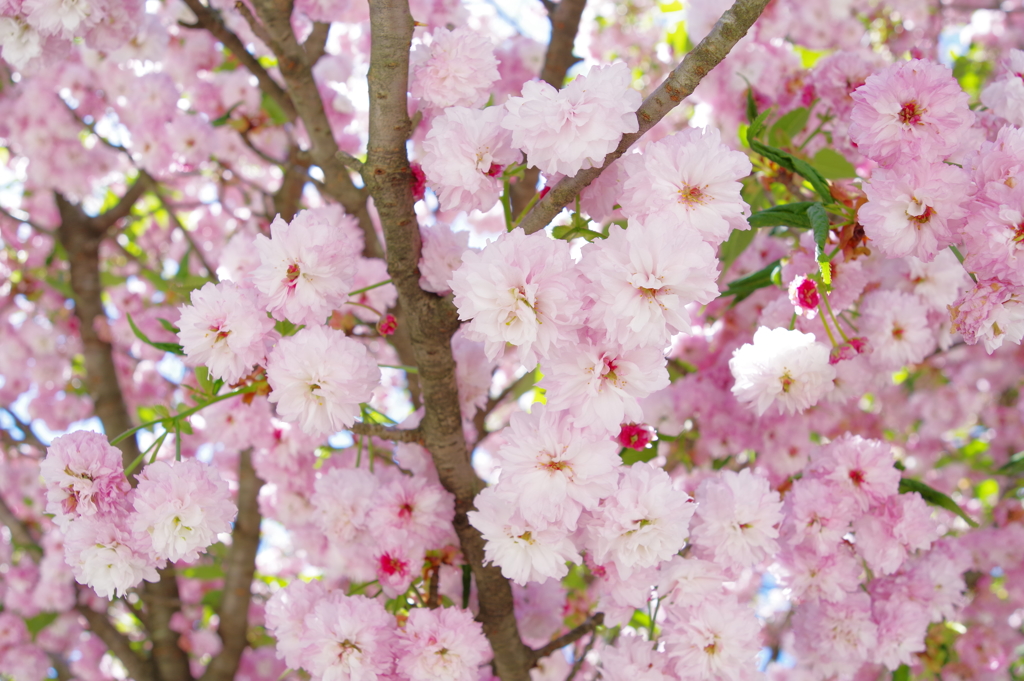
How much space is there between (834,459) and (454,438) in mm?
612

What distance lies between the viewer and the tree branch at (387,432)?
1.08 meters

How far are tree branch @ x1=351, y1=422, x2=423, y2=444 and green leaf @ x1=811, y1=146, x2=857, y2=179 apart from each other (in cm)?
102

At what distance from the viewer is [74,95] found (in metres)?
2.57

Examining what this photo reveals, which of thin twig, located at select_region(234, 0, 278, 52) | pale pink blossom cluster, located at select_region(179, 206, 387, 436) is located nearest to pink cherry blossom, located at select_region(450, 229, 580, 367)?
pale pink blossom cluster, located at select_region(179, 206, 387, 436)

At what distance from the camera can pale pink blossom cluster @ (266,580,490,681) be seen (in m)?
1.05

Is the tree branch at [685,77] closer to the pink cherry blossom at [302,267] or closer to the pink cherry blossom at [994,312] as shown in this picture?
the pink cherry blossom at [302,267]

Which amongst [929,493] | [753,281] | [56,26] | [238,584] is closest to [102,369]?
[238,584]

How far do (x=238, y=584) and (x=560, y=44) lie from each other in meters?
1.79

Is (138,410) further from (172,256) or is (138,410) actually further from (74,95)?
(74,95)

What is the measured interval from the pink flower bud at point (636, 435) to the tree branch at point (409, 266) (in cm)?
25

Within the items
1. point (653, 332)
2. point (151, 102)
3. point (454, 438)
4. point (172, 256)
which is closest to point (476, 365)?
point (454, 438)

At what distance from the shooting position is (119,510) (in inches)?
38.9

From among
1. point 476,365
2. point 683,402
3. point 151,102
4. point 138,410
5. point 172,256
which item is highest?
point 172,256

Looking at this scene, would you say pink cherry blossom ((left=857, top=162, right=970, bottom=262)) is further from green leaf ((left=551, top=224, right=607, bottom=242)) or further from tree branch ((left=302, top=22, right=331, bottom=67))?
tree branch ((left=302, top=22, right=331, bottom=67))
